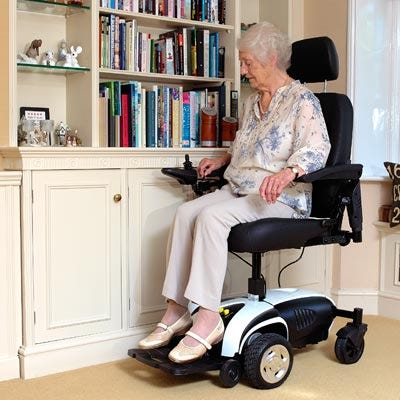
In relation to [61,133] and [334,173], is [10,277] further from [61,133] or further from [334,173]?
[334,173]

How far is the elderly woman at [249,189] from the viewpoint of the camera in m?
2.61

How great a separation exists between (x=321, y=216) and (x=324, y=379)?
65 centimetres

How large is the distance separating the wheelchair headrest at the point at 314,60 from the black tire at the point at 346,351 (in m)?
1.08

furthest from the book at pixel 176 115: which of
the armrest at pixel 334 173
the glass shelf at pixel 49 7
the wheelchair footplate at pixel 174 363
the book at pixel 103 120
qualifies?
the wheelchair footplate at pixel 174 363

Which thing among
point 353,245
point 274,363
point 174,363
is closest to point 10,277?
point 174,363

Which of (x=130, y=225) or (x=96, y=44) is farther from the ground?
(x=96, y=44)

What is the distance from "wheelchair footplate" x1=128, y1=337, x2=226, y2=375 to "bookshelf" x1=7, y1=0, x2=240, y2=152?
0.91 m

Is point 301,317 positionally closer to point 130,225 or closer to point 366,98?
point 130,225

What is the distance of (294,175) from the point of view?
261 centimetres

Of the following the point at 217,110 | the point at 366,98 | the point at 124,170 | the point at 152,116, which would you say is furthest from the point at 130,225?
the point at 366,98

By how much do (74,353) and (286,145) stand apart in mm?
1196

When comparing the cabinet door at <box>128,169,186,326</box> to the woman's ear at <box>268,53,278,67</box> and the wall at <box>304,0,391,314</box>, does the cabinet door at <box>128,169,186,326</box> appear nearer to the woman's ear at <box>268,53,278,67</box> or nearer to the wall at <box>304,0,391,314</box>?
the woman's ear at <box>268,53,278,67</box>

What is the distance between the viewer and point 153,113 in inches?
127

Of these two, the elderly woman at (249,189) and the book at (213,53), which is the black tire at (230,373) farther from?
the book at (213,53)
